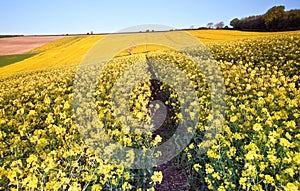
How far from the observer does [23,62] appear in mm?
40031

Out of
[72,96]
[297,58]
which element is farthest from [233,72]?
[72,96]

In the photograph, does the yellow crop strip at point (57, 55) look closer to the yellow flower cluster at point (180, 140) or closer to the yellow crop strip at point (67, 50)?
the yellow crop strip at point (67, 50)

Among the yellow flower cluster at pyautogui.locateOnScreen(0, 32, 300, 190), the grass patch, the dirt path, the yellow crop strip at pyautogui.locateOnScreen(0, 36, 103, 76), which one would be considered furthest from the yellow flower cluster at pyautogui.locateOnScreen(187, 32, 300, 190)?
the dirt path

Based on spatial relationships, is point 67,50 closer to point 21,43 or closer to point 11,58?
point 21,43

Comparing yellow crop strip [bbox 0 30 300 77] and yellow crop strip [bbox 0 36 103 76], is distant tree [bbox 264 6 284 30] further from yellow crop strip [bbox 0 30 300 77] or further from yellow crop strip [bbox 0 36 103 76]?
yellow crop strip [bbox 0 36 103 76]

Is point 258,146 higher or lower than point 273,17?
lower

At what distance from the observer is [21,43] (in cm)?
4403

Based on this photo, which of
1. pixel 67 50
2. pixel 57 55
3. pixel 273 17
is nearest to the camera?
pixel 57 55

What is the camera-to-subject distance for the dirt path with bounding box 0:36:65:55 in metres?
41.8

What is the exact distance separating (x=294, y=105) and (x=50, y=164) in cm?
404

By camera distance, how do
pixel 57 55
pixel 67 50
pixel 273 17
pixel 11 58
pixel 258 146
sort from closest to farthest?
pixel 258 146
pixel 57 55
pixel 11 58
pixel 67 50
pixel 273 17

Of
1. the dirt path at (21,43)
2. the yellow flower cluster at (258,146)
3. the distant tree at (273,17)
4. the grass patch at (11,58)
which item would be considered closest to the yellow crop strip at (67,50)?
the dirt path at (21,43)

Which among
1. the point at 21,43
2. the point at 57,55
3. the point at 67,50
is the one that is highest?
the point at 21,43

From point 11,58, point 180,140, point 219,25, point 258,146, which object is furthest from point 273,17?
point 258,146
